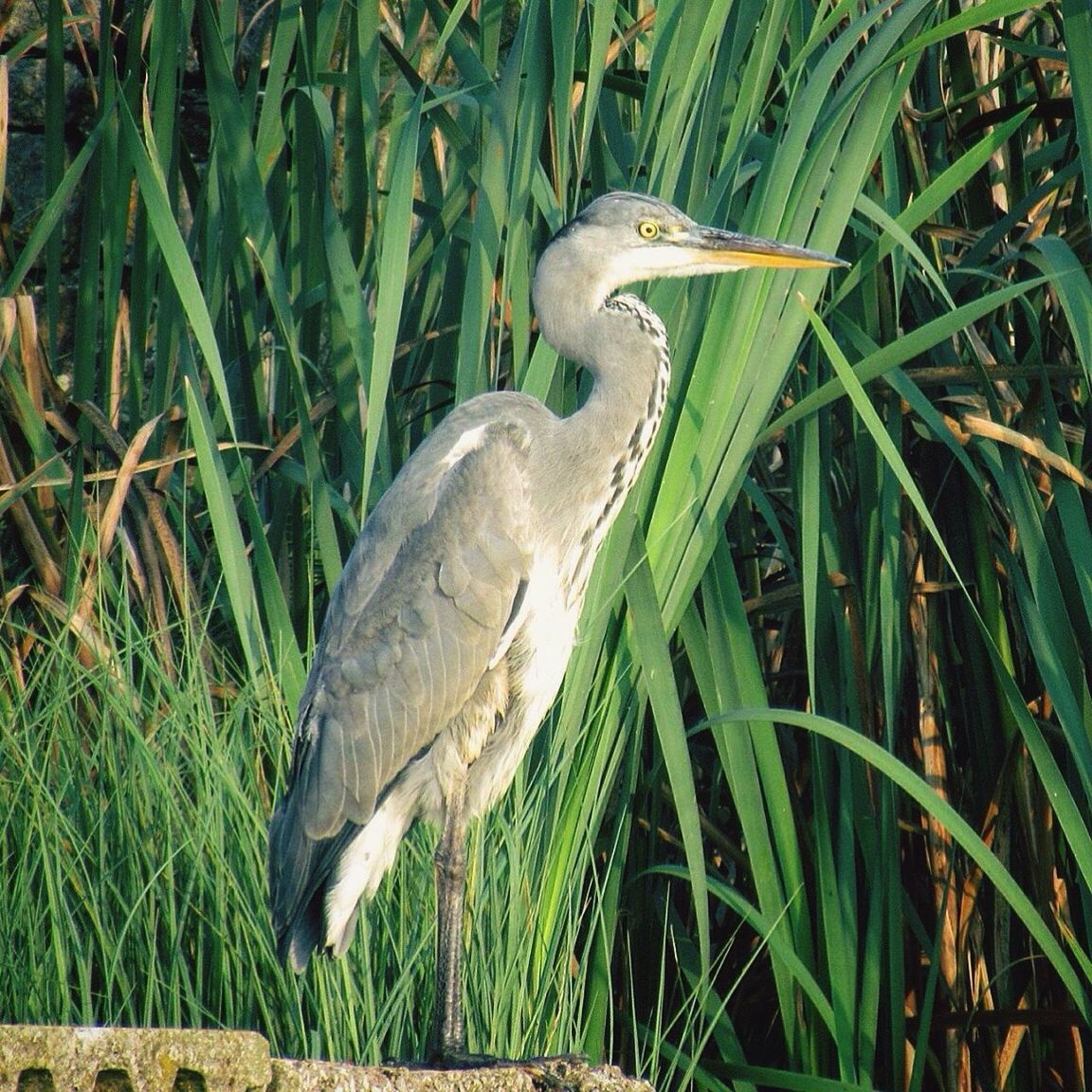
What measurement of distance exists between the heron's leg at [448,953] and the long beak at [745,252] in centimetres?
82

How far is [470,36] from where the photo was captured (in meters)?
2.61

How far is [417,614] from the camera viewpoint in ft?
7.15

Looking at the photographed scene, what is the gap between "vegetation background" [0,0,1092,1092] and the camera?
204cm

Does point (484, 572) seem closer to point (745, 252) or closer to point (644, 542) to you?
point (644, 542)

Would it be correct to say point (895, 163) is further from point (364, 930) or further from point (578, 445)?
point (364, 930)

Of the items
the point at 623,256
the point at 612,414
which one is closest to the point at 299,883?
the point at 612,414

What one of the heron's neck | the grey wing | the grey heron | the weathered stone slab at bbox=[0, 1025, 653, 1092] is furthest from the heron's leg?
the weathered stone slab at bbox=[0, 1025, 653, 1092]

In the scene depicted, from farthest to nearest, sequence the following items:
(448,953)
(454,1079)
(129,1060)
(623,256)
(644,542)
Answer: (623,256)
(644,542)
(448,953)
(454,1079)
(129,1060)

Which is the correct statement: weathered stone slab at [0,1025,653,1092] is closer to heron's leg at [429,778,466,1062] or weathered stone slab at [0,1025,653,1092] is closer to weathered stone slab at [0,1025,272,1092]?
weathered stone slab at [0,1025,272,1092]

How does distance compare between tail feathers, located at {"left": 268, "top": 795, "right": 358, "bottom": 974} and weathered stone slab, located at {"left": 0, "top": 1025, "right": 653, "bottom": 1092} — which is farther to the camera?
tail feathers, located at {"left": 268, "top": 795, "right": 358, "bottom": 974}

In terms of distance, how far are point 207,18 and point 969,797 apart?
1.67 m

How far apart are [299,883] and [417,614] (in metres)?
0.40

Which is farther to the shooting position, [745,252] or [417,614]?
[417,614]

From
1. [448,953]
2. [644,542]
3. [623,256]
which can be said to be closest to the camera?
[448,953]
